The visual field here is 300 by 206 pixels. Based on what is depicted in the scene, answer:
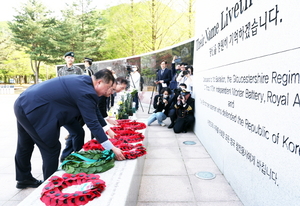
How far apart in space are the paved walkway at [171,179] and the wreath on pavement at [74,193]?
0.90m

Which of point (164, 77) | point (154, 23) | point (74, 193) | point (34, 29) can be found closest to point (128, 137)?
point (74, 193)

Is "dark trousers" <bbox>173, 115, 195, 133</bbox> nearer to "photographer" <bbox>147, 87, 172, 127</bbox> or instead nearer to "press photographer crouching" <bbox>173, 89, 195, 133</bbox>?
"press photographer crouching" <bbox>173, 89, 195, 133</bbox>

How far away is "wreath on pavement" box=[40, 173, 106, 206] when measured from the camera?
172cm

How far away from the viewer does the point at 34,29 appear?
28406mm

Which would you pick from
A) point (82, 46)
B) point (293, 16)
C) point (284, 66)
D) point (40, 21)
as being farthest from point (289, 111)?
point (40, 21)

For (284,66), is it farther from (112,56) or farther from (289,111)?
(112,56)

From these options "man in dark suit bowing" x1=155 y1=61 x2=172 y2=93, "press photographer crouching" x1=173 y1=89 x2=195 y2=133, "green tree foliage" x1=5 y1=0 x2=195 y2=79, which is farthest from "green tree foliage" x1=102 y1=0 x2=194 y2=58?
"press photographer crouching" x1=173 y1=89 x2=195 y2=133

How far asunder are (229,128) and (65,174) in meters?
2.18

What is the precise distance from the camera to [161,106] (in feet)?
23.9

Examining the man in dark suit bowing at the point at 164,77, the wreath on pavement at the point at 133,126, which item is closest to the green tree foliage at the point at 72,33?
the man in dark suit bowing at the point at 164,77

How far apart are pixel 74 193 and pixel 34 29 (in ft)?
104

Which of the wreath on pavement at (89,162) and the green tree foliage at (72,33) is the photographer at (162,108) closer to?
the wreath on pavement at (89,162)

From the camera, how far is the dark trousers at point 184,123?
19.8 feet

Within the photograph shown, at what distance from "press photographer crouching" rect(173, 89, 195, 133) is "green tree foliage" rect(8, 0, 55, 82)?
85.0 ft
